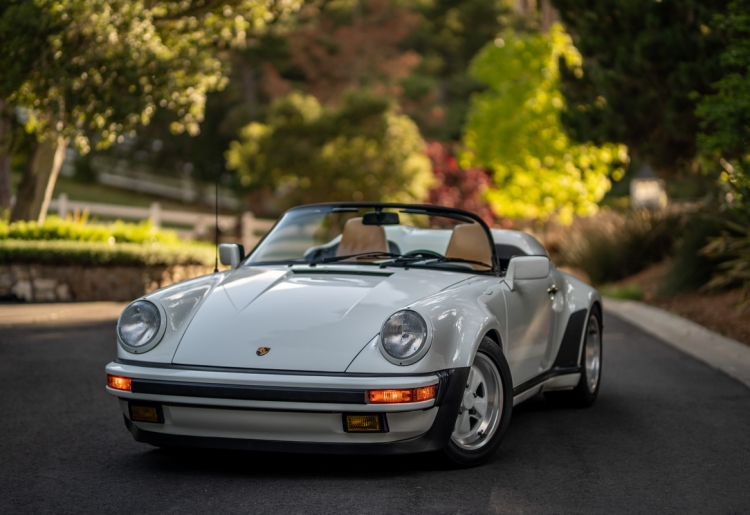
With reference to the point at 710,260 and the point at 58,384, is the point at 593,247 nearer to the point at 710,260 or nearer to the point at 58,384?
the point at 710,260

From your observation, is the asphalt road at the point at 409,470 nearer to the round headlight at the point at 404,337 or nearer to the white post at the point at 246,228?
the round headlight at the point at 404,337

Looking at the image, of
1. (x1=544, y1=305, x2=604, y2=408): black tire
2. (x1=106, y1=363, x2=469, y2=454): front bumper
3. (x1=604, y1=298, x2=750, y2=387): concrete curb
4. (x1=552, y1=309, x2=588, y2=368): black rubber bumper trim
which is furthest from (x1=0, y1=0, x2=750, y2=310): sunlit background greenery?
(x1=106, y1=363, x2=469, y2=454): front bumper

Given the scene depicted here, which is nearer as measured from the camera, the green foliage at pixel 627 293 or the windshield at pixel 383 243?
the windshield at pixel 383 243

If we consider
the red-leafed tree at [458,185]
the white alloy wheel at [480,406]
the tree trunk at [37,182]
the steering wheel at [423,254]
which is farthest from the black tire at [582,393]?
the red-leafed tree at [458,185]

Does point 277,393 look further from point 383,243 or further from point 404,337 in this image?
point 383,243

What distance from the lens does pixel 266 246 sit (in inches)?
269

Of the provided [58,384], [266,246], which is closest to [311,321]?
[266,246]

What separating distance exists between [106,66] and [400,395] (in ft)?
41.6

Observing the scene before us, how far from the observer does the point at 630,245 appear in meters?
21.7

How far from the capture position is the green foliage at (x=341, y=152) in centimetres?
3638

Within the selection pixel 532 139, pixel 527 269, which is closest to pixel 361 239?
pixel 527 269

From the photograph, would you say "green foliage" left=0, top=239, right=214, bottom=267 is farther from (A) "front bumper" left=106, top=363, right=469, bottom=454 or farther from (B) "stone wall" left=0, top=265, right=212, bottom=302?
(A) "front bumper" left=106, top=363, right=469, bottom=454

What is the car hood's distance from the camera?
5168 mm

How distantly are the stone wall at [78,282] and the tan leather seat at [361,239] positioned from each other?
381 inches
